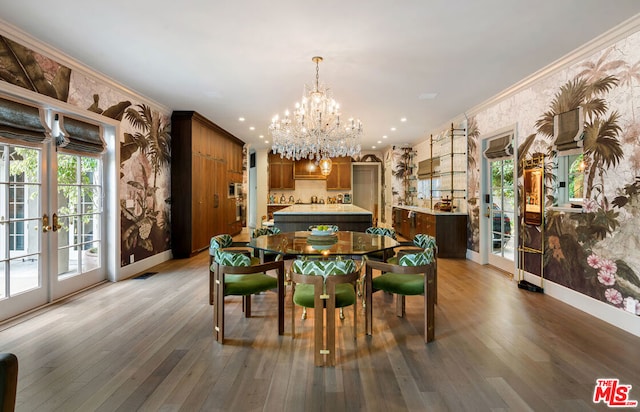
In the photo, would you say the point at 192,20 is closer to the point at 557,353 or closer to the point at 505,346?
the point at 505,346

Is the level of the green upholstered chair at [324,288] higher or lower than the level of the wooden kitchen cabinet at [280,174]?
lower

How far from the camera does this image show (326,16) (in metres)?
2.83

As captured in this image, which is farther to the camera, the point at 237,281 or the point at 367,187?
the point at 367,187

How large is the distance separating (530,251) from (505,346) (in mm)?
2066

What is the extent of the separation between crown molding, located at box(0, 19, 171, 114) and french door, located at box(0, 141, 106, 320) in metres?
0.98

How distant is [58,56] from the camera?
3.54 metres

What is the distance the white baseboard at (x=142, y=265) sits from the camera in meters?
4.76

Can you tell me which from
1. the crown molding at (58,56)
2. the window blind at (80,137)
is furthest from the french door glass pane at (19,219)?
the crown molding at (58,56)

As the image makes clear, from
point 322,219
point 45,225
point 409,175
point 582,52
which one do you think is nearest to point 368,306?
point 322,219

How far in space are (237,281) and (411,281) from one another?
158 cm

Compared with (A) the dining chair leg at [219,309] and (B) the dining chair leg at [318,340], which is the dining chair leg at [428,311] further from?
(A) the dining chair leg at [219,309]

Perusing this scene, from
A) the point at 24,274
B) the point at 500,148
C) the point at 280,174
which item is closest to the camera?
the point at 24,274

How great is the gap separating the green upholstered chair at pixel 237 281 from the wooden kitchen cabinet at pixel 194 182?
3.60 meters

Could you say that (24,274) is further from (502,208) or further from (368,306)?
(502,208)
